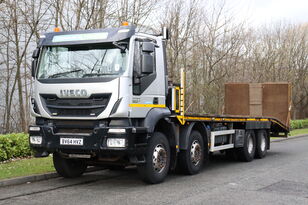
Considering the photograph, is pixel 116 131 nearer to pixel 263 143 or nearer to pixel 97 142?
pixel 97 142

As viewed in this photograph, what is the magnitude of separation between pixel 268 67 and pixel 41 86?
846 inches

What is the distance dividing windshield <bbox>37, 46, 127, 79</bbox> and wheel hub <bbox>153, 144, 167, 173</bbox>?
1.78m

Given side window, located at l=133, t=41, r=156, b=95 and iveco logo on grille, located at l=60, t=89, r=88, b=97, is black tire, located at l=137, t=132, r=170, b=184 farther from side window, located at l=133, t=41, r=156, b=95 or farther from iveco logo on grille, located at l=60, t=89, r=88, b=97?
iveco logo on grille, located at l=60, t=89, r=88, b=97

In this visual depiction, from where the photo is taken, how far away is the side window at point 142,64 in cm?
788

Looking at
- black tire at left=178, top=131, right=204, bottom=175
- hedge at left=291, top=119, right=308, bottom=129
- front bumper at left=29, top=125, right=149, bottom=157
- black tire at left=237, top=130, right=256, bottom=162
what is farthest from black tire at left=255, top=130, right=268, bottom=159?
hedge at left=291, top=119, right=308, bottom=129

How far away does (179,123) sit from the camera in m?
9.28

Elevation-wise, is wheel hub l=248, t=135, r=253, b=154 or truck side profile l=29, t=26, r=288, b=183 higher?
truck side profile l=29, t=26, r=288, b=183

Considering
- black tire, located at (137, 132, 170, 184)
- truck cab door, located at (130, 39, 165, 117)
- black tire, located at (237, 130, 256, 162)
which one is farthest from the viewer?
black tire, located at (237, 130, 256, 162)

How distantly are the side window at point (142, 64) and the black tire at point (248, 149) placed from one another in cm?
532

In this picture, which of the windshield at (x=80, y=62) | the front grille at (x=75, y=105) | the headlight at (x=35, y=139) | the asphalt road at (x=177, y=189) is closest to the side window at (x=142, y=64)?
the windshield at (x=80, y=62)

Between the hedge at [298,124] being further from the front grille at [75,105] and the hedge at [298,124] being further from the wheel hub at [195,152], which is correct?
the front grille at [75,105]

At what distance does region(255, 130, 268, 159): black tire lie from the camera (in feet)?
43.6

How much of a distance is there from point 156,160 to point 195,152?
168 cm

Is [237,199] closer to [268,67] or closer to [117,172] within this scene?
[117,172]
